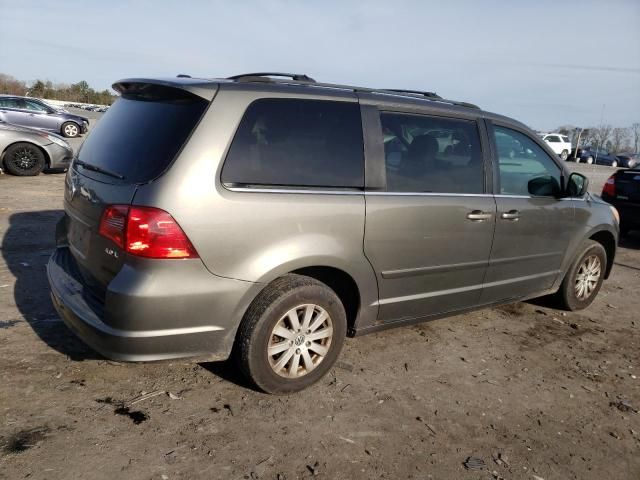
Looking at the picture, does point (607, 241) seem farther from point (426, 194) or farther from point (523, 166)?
point (426, 194)

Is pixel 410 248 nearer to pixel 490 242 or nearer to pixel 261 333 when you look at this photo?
pixel 490 242

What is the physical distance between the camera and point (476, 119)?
160 inches

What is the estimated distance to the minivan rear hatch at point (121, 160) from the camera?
278 cm

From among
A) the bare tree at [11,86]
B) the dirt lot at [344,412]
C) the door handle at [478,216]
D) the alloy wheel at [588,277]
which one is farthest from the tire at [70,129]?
the bare tree at [11,86]

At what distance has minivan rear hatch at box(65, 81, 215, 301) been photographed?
278cm

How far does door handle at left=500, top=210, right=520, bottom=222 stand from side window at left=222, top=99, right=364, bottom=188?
1394 mm

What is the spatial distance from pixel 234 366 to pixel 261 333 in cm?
63

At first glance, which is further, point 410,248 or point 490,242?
point 490,242

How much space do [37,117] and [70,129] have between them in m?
1.60

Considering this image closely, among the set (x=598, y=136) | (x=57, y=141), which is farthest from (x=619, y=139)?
Answer: (x=57, y=141)

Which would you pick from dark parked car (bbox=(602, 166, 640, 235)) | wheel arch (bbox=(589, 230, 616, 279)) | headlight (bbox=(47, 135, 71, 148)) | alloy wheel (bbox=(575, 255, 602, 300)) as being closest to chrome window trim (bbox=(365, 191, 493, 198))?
alloy wheel (bbox=(575, 255, 602, 300))

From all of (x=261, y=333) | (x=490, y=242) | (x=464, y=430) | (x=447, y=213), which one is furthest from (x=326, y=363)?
(x=490, y=242)

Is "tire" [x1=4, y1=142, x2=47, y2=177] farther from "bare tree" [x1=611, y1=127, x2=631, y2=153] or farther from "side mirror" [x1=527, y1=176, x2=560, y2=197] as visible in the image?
"bare tree" [x1=611, y1=127, x2=631, y2=153]

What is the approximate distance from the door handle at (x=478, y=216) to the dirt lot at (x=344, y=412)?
3.37 ft
